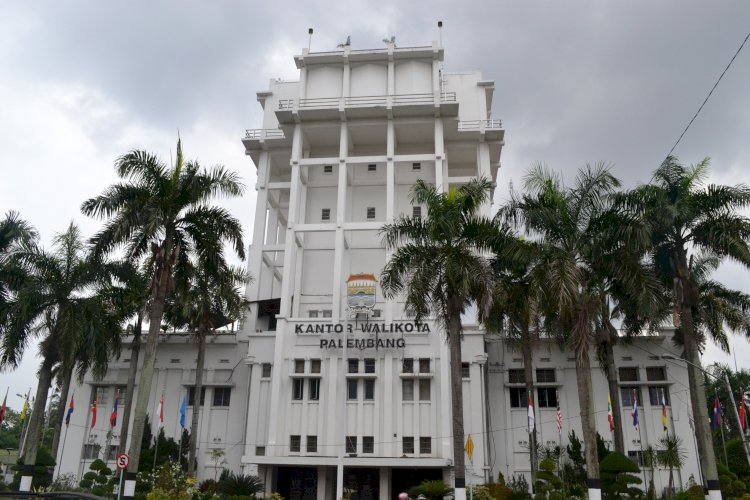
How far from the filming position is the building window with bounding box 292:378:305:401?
3956 centimetres

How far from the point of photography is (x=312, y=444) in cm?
3841

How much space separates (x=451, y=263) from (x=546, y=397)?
22.9m

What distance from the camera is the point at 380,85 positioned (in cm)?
4853

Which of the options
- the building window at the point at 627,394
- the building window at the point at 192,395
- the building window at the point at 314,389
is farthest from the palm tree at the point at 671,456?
the building window at the point at 192,395

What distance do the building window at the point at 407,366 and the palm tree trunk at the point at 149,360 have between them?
60.2 ft

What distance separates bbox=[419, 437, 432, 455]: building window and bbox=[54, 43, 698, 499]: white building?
102 millimetres

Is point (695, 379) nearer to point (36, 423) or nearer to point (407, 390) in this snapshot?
point (407, 390)

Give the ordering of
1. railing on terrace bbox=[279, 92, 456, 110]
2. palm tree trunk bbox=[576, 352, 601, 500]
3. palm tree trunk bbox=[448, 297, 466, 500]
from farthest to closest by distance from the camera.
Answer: railing on terrace bbox=[279, 92, 456, 110], palm tree trunk bbox=[448, 297, 466, 500], palm tree trunk bbox=[576, 352, 601, 500]

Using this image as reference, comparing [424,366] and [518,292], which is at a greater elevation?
[518,292]

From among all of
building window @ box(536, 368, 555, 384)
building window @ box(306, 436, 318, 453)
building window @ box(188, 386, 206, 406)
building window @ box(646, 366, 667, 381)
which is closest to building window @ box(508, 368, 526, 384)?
building window @ box(536, 368, 555, 384)

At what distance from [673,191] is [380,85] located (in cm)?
2699

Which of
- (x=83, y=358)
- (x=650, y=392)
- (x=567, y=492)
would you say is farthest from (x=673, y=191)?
(x=83, y=358)

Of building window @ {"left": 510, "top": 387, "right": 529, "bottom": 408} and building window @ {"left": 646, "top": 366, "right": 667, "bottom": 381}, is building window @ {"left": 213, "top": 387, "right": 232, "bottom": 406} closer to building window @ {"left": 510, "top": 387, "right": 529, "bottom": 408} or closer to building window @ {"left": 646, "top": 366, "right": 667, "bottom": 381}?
building window @ {"left": 510, "top": 387, "right": 529, "bottom": 408}

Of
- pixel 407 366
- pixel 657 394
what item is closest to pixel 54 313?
pixel 407 366
